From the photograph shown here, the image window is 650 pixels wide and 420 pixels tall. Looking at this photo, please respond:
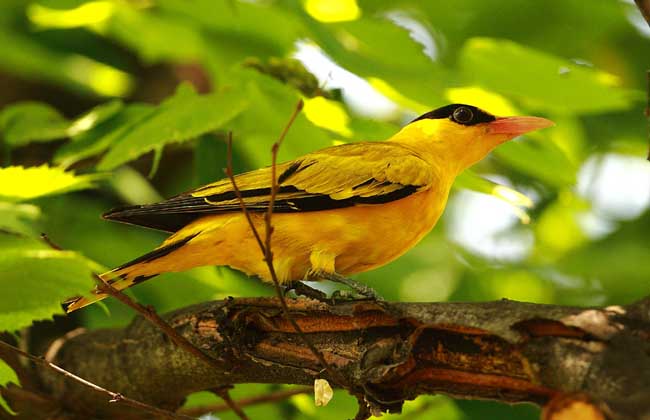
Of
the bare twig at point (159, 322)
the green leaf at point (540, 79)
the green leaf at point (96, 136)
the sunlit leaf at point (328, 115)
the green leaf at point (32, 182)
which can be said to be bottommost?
the bare twig at point (159, 322)

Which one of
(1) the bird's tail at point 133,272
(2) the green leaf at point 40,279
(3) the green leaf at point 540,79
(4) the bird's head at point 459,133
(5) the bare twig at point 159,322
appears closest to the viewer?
(2) the green leaf at point 40,279

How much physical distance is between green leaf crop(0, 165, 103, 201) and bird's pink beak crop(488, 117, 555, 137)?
2.44m

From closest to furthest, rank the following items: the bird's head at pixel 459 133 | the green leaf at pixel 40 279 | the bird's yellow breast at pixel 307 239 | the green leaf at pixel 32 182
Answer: the green leaf at pixel 40 279, the green leaf at pixel 32 182, the bird's yellow breast at pixel 307 239, the bird's head at pixel 459 133

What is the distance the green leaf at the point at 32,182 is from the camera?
4324 mm

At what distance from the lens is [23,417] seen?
517cm

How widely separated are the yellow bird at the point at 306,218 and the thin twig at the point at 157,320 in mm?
496

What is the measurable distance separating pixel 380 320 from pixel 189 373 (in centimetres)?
127

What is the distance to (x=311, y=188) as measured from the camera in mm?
4855

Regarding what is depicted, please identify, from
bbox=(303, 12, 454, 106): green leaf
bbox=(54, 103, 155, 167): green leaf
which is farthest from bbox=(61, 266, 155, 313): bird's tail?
bbox=(303, 12, 454, 106): green leaf

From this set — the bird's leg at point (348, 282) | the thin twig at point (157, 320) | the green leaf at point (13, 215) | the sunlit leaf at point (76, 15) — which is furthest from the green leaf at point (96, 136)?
the sunlit leaf at point (76, 15)

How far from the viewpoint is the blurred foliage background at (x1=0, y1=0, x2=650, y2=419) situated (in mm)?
4797

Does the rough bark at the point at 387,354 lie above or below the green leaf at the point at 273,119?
below

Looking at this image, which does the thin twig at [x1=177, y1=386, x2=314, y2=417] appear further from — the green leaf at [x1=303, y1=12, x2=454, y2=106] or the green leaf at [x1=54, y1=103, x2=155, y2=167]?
the green leaf at [x1=303, y1=12, x2=454, y2=106]

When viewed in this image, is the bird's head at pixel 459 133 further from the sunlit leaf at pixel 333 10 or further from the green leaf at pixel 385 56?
the sunlit leaf at pixel 333 10
